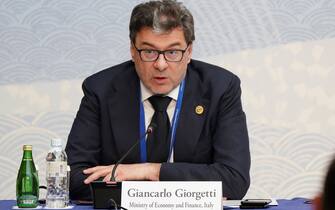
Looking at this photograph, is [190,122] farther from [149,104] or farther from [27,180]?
[27,180]

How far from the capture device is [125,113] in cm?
278

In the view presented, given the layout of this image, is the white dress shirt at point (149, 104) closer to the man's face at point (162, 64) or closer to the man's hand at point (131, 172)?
the man's face at point (162, 64)

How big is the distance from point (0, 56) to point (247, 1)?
1.50m

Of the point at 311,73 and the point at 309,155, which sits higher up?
the point at 311,73

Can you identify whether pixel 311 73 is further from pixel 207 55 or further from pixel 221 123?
pixel 221 123

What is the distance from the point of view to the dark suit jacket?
261 centimetres

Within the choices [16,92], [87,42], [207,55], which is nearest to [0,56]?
[16,92]

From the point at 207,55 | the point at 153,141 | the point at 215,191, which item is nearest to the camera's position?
the point at 215,191

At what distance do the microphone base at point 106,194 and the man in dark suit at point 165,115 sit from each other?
19.2 inches

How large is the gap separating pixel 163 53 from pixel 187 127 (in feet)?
1.08

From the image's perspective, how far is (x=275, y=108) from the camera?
3.77m

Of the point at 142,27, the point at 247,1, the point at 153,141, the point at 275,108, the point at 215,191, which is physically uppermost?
the point at 247,1

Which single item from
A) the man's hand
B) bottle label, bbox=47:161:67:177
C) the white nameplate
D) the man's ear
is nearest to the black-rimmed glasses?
the man's hand

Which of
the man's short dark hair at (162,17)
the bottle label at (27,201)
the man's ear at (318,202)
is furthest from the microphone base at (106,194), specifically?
the man's ear at (318,202)
